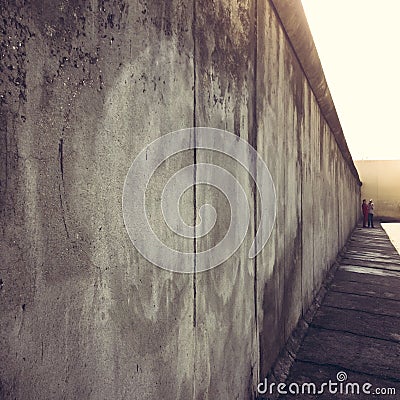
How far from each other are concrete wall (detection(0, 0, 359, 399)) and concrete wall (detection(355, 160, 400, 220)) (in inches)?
852

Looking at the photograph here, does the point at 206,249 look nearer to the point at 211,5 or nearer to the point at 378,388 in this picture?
the point at 211,5

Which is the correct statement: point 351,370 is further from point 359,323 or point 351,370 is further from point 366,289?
point 366,289

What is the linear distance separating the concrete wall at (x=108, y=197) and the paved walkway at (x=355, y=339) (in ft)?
2.93

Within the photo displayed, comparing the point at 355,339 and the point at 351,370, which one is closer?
the point at 351,370

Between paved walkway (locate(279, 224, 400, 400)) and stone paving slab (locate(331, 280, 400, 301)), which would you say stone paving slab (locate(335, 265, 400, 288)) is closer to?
paved walkway (locate(279, 224, 400, 400))

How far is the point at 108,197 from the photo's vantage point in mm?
919

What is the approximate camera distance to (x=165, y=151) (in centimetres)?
118

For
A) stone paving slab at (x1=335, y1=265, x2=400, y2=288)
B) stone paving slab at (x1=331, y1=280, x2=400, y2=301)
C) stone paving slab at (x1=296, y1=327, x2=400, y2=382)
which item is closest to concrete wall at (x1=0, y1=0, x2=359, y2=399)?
stone paving slab at (x1=296, y1=327, x2=400, y2=382)

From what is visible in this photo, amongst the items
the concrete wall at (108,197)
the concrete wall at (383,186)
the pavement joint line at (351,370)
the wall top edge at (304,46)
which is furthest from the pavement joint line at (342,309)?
the concrete wall at (383,186)

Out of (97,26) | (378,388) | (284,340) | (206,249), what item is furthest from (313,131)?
(97,26)

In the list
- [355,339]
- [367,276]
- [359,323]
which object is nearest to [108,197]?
[355,339]

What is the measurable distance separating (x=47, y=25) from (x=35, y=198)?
37cm

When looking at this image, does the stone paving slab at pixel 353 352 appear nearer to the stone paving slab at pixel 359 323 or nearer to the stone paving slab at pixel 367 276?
the stone paving slab at pixel 359 323

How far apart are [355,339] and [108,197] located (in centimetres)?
291
